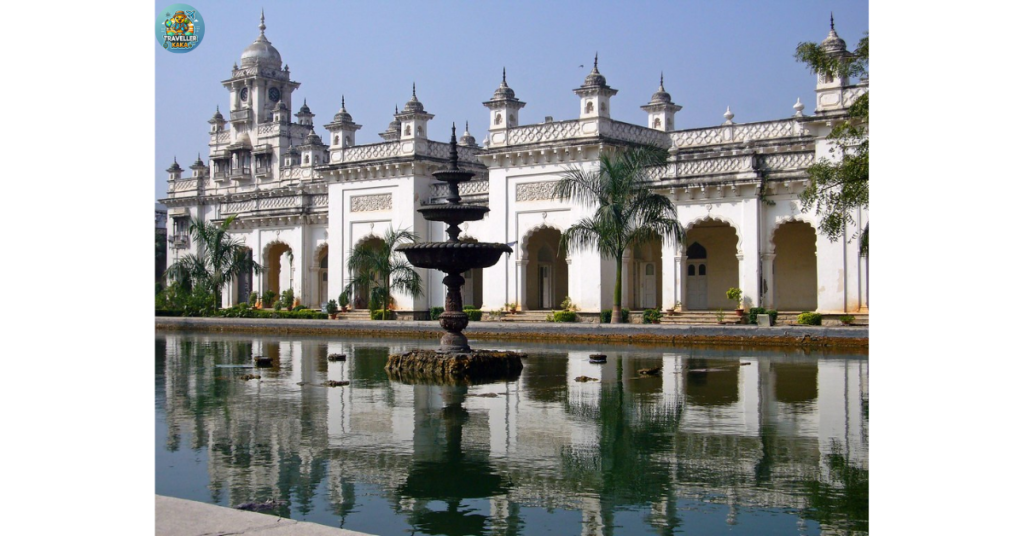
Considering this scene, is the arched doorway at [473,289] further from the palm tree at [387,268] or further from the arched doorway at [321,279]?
the arched doorway at [321,279]

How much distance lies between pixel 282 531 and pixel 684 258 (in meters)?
20.5

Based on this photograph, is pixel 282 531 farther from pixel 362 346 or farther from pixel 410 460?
pixel 362 346

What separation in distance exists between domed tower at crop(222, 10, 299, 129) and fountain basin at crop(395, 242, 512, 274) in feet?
109

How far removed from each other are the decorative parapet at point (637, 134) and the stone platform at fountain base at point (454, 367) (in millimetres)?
12929

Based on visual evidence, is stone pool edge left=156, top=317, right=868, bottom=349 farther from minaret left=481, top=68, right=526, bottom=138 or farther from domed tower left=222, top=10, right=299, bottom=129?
domed tower left=222, top=10, right=299, bottom=129

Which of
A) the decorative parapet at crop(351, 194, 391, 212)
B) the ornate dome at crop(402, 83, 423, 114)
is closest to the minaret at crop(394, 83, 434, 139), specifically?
the ornate dome at crop(402, 83, 423, 114)

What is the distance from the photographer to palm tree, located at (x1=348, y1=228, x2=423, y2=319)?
89.1 feet

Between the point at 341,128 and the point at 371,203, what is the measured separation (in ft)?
10.3

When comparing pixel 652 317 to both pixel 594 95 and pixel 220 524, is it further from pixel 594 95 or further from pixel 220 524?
pixel 220 524

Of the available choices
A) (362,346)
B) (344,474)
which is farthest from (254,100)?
A: (344,474)

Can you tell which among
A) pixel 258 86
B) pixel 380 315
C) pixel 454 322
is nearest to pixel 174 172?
pixel 258 86

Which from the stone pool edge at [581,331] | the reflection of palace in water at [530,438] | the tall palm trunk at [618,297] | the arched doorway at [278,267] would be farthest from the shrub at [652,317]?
the arched doorway at [278,267]

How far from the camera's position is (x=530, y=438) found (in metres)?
7.63

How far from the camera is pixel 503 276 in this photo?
2681 centimetres
